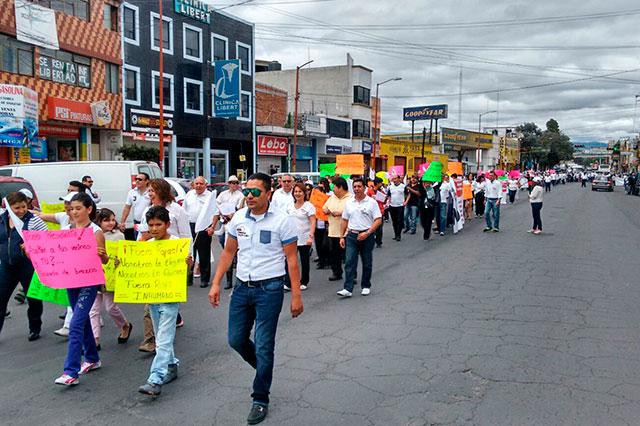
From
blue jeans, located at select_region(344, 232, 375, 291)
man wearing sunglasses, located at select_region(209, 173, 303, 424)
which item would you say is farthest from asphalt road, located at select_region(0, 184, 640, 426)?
man wearing sunglasses, located at select_region(209, 173, 303, 424)

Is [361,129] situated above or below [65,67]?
below

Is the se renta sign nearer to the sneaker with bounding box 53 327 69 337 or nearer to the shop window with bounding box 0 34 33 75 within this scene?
the shop window with bounding box 0 34 33 75

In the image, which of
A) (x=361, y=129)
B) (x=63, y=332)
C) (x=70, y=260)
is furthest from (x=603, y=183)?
(x=70, y=260)

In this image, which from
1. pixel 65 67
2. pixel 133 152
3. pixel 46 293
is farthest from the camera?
pixel 133 152

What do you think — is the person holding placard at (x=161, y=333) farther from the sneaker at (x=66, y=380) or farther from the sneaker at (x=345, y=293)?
the sneaker at (x=345, y=293)

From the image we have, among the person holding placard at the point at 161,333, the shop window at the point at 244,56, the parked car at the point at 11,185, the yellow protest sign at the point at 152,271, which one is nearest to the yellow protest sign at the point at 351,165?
the parked car at the point at 11,185

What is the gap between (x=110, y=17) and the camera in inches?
1068

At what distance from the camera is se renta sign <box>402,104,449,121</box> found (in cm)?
6556

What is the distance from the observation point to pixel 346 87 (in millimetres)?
52031

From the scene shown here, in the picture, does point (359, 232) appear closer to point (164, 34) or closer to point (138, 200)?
point (138, 200)

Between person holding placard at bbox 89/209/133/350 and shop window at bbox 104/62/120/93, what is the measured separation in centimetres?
2284

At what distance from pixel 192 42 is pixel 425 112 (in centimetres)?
3919

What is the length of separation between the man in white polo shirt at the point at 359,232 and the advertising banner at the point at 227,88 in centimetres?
2579

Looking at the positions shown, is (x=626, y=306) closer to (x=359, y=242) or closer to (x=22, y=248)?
(x=359, y=242)
